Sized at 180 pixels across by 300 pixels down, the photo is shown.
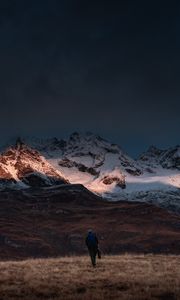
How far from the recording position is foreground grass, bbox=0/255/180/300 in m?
26.4

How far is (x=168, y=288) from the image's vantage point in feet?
91.2

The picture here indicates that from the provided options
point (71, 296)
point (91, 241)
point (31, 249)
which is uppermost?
point (31, 249)

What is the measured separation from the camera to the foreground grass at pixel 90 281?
26375mm

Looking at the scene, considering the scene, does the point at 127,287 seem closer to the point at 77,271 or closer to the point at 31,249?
the point at 77,271

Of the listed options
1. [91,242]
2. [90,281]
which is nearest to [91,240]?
[91,242]

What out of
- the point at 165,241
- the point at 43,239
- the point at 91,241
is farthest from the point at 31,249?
the point at 91,241

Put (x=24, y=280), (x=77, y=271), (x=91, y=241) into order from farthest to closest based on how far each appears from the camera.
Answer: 1. (x=91, y=241)
2. (x=77, y=271)
3. (x=24, y=280)

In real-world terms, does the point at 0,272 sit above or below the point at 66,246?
below

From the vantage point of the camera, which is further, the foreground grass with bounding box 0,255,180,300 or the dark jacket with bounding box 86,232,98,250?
the dark jacket with bounding box 86,232,98,250

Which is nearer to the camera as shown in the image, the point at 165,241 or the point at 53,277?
the point at 53,277

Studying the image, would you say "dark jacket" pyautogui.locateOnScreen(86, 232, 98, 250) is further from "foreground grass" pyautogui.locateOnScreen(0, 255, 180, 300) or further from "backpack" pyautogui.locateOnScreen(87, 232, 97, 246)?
"foreground grass" pyautogui.locateOnScreen(0, 255, 180, 300)

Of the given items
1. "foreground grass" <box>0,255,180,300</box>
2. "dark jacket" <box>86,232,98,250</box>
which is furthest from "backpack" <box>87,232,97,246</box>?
"foreground grass" <box>0,255,180,300</box>

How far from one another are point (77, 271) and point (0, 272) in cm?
489

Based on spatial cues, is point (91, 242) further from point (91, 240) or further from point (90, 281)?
point (90, 281)
